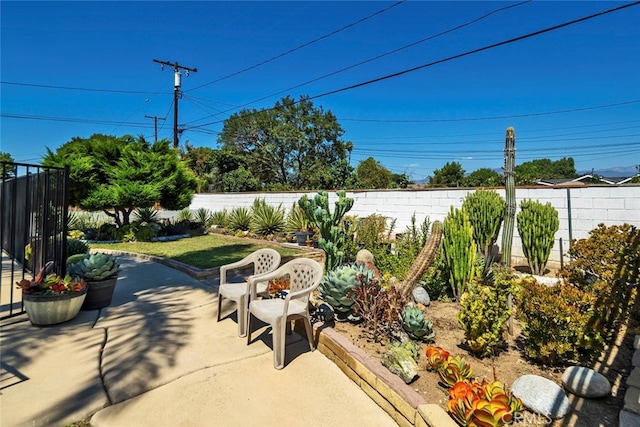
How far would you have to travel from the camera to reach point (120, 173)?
10766 mm

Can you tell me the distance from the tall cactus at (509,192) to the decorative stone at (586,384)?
3.71 meters

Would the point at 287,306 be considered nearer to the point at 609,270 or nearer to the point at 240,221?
the point at 609,270

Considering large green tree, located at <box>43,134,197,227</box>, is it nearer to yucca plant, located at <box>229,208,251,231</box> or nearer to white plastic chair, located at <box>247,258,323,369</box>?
yucca plant, located at <box>229,208,251,231</box>

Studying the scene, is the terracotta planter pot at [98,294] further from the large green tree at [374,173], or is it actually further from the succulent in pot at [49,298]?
the large green tree at [374,173]

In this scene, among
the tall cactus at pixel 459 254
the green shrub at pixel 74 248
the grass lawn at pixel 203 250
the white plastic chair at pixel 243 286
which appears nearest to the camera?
the white plastic chair at pixel 243 286

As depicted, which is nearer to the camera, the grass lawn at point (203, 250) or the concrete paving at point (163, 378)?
the concrete paving at point (163, 378)

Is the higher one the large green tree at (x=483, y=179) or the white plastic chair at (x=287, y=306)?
the large green tree at (x=483, y=179)

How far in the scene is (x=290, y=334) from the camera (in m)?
3.61

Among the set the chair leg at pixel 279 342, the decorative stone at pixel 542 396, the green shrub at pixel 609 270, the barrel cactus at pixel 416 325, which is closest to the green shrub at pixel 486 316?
the barrel cactus at pixel 416 325

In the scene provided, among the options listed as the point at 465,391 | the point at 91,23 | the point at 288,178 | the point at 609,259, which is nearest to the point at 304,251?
the point at 609,259

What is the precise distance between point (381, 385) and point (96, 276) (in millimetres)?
3847

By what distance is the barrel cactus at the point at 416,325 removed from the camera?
10.1 feet

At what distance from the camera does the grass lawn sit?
7496mm

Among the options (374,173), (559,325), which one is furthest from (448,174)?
(559,325)
